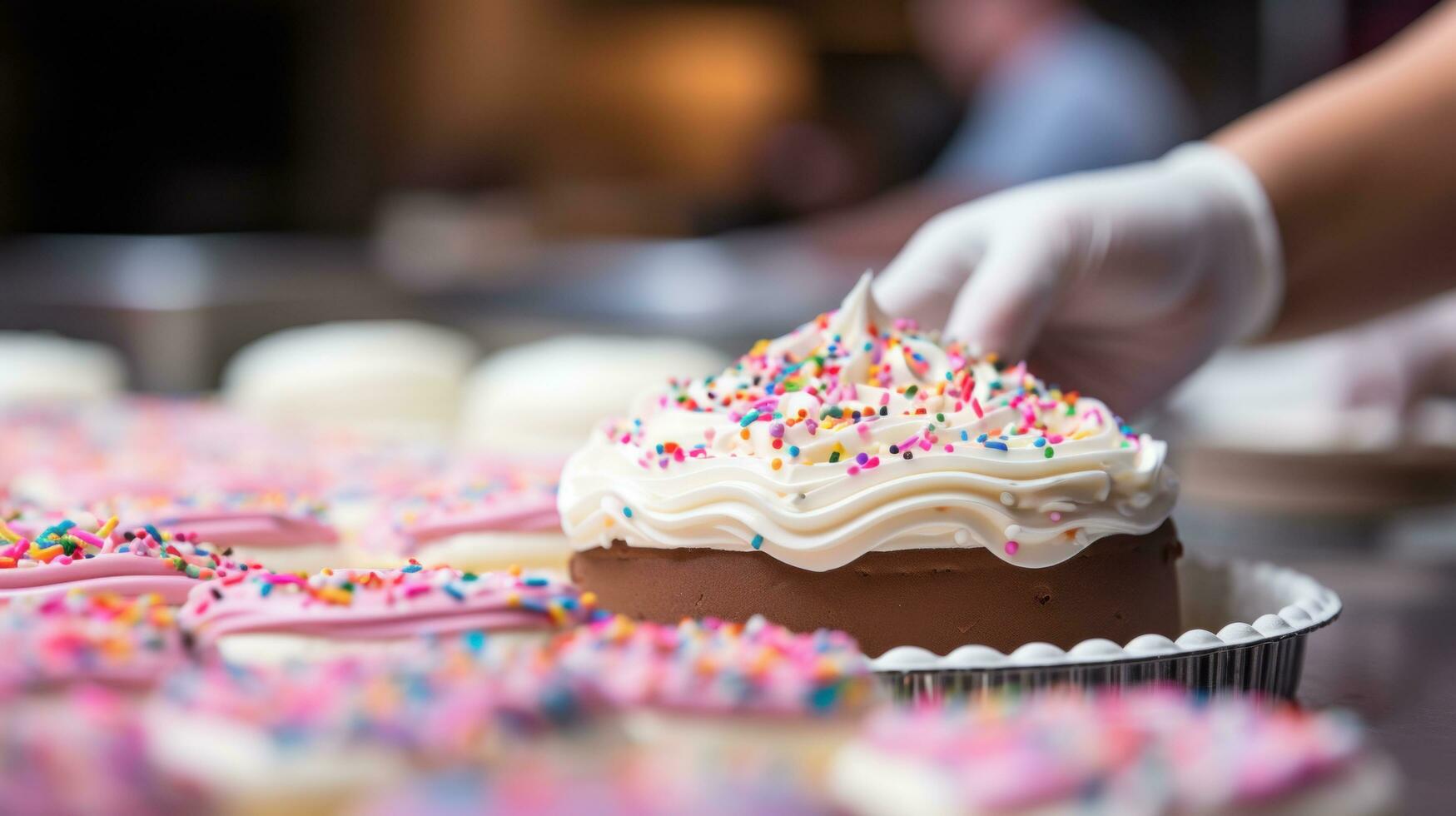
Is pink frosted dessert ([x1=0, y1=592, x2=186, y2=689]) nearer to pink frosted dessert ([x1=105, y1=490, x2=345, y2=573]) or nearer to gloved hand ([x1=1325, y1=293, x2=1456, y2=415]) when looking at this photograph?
pink frosted dessert ([x1=105, y1=490, x2=345, y2=573])

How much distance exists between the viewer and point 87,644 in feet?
3.06

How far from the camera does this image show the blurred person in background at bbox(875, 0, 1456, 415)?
1916 mm

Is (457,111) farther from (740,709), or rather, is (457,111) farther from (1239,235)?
(740,709)

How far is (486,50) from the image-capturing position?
27.7 ft

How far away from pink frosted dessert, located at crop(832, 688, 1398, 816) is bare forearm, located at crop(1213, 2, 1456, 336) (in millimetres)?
1432

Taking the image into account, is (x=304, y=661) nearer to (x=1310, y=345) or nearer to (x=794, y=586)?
(x=794, y=586)

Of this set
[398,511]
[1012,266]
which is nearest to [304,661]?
[398,511]

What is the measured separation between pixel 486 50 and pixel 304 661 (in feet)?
25.9

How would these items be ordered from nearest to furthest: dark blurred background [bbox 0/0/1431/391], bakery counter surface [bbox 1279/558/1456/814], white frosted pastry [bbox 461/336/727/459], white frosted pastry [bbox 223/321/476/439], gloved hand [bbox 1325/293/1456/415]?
bakery counter surface [bbox 1279/558/1456/814], gloved hand [bbox 1325/293/1456/415], white frosted pastry [bbox 461/336/727/459], white frosted pastry [bbox 223/321/476/439], dark blurred background [bbox 0/0/1431/391]

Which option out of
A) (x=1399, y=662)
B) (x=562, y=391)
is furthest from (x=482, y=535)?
(x=562, y=391)

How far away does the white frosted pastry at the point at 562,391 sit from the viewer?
9.50ft

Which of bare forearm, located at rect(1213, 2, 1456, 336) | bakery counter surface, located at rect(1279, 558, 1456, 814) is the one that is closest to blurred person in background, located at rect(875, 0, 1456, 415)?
bare forearm, located at rect(1213, 2, 1456, 336)

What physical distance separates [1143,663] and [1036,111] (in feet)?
12.2

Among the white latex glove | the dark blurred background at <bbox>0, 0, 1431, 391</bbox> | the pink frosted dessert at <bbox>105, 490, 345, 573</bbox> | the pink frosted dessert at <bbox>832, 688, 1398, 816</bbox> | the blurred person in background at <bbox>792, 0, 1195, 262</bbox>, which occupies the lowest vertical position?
the pink frosted dessert at <bbox>832, 688, 1398, 816</bbox>
